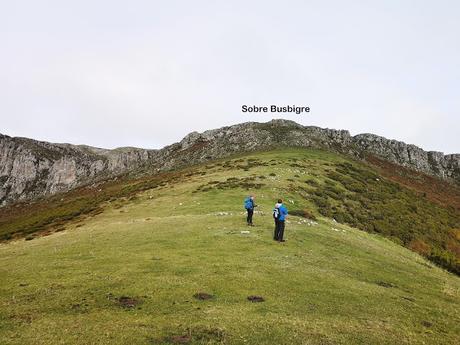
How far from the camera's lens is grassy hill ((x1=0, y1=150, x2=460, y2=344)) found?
610 inches

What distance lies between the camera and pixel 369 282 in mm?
24656

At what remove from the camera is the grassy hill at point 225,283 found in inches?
610

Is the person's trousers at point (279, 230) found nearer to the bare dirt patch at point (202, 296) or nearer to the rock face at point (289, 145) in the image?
the bare dirt patch at point (202, 296)

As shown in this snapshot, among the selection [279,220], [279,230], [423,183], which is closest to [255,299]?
[279,220]

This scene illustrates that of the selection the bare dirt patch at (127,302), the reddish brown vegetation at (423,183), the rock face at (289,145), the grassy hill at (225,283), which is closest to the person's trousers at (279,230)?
the grassy hill at (225,283)

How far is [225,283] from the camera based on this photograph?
68.2 ft

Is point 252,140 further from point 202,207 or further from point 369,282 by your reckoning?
point 369,282

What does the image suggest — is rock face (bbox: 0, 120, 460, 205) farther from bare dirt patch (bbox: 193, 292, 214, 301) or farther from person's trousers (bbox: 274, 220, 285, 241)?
bare dirt patch (bbox: 193, 292, 214, 301)

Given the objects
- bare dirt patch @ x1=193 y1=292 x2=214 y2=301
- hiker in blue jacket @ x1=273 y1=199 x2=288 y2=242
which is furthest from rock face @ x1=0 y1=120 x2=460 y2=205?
bare dirt patch @ x1=193 y1=292 x2=214 y2=301

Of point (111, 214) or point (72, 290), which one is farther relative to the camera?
point (111, 214)

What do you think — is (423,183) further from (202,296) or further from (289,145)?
(202,296)

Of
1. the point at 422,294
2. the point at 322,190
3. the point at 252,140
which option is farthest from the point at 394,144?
the point at 422,294

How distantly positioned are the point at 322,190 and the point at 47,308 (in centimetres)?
4453

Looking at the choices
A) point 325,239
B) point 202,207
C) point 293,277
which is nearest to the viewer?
point 293,277
